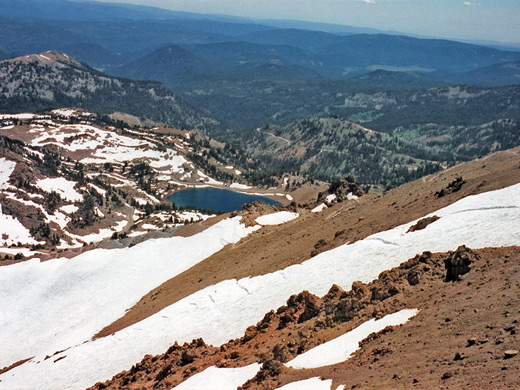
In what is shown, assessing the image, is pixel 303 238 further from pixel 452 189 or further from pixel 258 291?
pixel 452 189

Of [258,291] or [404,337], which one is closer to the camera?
[404,337]

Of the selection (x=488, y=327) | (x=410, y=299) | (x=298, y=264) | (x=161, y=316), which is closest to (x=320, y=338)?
(x=410, y=299)

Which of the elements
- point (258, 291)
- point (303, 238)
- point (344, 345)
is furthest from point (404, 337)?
point (303, 238)

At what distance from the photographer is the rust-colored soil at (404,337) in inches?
704

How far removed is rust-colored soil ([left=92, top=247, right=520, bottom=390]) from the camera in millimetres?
17891

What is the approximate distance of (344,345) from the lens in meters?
24.9

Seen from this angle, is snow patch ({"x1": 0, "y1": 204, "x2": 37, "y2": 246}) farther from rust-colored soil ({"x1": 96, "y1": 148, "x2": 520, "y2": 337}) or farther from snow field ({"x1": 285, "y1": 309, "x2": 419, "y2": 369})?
snow field ({"x1": 285, "y1": 309, "x2": 419, "y2": 369})

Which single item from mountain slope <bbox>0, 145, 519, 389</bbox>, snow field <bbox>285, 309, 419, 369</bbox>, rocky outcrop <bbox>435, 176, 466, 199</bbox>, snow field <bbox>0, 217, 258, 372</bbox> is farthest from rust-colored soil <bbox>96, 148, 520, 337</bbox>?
snow field <bbox>285, 309, 419, 369</bbox>

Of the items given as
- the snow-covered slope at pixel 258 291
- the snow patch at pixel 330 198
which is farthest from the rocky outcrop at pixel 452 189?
the snow patch at pixel 330 198

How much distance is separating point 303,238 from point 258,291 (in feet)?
54.5

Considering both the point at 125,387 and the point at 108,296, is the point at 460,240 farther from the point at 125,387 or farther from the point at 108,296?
the point at 108,296

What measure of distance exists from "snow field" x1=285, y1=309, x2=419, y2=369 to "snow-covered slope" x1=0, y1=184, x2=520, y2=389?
8720 mm

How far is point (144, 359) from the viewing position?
37250 millimetres

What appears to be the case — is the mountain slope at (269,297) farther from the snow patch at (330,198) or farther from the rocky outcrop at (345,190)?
the rocky outcrop at (345,190)
